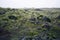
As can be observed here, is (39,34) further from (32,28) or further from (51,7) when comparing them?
(51,7)

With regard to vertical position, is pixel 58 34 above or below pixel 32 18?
below

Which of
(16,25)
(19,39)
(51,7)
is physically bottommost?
(19,39)

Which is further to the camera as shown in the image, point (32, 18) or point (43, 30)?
point (32, 18)
